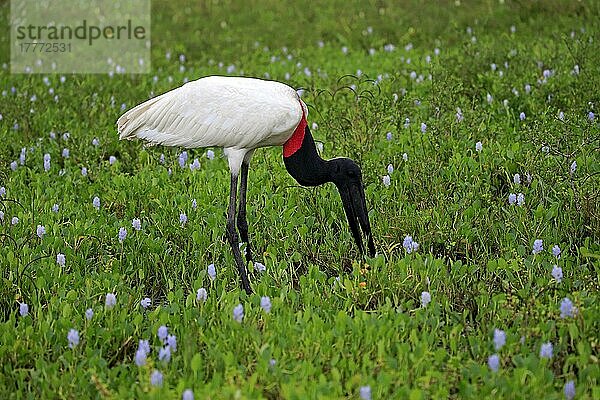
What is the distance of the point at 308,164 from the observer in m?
5.09

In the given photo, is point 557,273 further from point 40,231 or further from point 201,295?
point 40,231

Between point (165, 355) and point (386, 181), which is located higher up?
point (386, 181)

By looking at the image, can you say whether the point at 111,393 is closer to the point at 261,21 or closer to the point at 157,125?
the point at 157,125

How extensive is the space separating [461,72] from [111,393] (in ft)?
17.3

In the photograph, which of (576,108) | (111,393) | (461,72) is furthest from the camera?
(461,72)

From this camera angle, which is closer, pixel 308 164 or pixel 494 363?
pixel 494 363

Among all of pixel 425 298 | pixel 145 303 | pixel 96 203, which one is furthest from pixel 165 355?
pixel 96 203

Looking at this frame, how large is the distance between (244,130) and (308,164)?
1.51 feet

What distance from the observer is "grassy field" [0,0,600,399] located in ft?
12.1

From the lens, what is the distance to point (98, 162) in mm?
6938

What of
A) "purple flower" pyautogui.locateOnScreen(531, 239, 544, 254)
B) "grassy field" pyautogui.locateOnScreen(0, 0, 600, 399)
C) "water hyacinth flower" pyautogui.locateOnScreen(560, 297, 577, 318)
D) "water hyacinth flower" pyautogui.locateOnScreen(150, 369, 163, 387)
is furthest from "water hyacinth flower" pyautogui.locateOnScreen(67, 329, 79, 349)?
"purple flower" pyautogui.locateOnScreen(531, 239, 544, 254)

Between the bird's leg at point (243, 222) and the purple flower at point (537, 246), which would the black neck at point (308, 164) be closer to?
the bird's leg at point (243, 222)

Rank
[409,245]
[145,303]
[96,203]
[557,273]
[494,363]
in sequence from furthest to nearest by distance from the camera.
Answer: [96,203]
[409,245]
[145,303]
[557,273]
[494,363]

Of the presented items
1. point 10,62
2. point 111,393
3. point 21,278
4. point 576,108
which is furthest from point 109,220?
point 10,62
